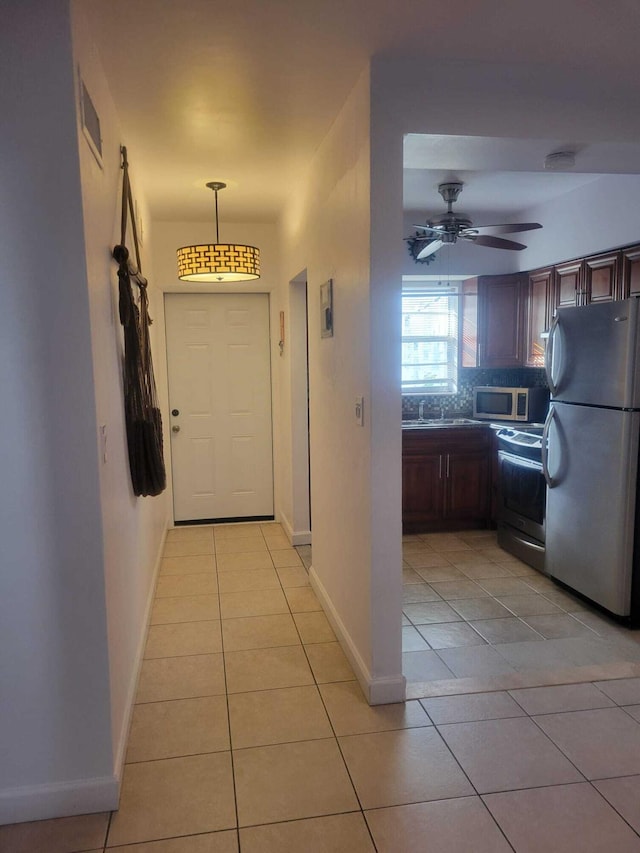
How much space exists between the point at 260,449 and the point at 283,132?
2.93 meters

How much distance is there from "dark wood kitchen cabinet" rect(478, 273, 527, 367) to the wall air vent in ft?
12.1

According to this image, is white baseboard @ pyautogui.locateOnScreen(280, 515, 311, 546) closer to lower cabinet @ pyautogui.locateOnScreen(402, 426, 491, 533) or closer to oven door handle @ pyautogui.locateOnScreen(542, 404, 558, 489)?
lower cabinet @ pyautogui.locateOnScreen(402, 426, 491, 533)

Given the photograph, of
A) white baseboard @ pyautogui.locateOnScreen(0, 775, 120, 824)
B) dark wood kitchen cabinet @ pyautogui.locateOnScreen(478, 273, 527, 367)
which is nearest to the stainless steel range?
dark wood kitchen cabinet @ pyautogui.locateOnScreen(478, 273, 527, 367)

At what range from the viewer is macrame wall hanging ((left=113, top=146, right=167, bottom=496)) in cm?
251

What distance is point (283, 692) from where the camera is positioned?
2.61 meters

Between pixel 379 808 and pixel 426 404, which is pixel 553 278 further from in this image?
pixel 379 808

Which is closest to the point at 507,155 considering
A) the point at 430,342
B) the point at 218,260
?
the point at 218,260

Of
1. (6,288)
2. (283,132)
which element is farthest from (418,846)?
(283,132)

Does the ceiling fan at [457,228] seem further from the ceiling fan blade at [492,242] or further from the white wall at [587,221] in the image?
the white wall at [587,221]

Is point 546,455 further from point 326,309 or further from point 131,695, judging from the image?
point 131,695

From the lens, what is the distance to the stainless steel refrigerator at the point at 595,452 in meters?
3.20

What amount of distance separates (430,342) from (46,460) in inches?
166

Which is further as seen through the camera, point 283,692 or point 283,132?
point 283,132

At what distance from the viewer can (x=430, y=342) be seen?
18.3ft
